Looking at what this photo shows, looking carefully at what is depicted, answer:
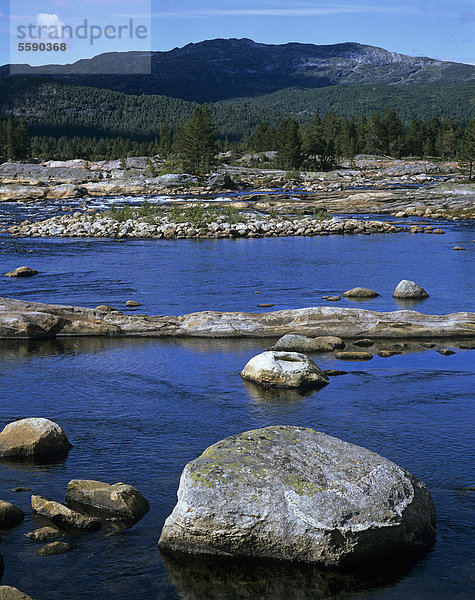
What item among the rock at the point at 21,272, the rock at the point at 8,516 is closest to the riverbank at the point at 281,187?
the rock at the point at 21,272

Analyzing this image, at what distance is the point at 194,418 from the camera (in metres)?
14.7

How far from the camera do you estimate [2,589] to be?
771cm

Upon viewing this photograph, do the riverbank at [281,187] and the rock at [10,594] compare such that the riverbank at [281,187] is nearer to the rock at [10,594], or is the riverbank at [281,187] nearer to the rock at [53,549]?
the rock at [53,549]

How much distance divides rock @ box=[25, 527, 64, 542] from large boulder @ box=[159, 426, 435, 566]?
156cm

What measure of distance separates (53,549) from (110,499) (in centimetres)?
129

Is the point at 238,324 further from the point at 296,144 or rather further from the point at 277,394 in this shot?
the point at 296,144

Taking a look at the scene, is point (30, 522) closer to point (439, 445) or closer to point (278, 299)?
point (439, 445)

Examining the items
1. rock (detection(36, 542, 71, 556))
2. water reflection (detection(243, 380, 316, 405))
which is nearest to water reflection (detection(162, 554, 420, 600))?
rock (detection(36, 542, 71, 556))

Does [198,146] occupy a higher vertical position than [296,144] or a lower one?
lower

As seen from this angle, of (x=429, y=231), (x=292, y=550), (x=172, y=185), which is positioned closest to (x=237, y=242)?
(x=429, y=231)

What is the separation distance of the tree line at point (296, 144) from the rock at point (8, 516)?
352 ft

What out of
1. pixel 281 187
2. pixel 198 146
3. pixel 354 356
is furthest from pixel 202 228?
pixel 198 146

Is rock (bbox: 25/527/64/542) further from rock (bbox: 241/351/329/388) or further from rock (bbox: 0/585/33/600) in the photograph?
rock (bbox: 241/351/329/388)

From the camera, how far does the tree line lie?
11736 centimetres
